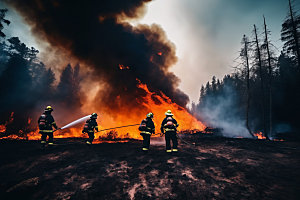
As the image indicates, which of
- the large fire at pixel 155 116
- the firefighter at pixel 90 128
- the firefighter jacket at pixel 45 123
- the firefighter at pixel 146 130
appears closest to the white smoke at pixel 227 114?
the large fire at pixel 155 116

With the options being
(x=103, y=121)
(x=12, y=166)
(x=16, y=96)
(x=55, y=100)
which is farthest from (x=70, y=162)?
(x=55, y=100)

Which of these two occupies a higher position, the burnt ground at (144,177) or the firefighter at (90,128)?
the firefighter at (90,128)

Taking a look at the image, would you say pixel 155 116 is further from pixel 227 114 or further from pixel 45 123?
pixel 227 114

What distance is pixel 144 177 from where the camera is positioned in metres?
4.85

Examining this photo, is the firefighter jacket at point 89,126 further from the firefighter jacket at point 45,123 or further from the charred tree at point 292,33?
the charred tree at point 292,33

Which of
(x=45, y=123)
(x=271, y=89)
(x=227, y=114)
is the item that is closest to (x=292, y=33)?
(x=271, y=89)

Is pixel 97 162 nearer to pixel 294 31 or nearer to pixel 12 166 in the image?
pixel 12 166

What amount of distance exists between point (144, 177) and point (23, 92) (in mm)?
33181

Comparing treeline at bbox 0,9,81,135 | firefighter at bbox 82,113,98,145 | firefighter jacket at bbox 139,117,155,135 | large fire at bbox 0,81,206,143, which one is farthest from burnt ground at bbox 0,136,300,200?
treeline at bbox 0,9,81,135

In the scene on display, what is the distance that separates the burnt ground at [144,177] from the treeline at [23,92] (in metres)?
14.1

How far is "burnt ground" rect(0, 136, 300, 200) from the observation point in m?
3.87

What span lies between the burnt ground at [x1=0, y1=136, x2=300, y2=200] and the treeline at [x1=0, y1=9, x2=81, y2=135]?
1408 cm

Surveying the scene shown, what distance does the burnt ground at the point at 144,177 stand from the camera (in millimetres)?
3869

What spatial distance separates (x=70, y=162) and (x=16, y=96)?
2874cm
